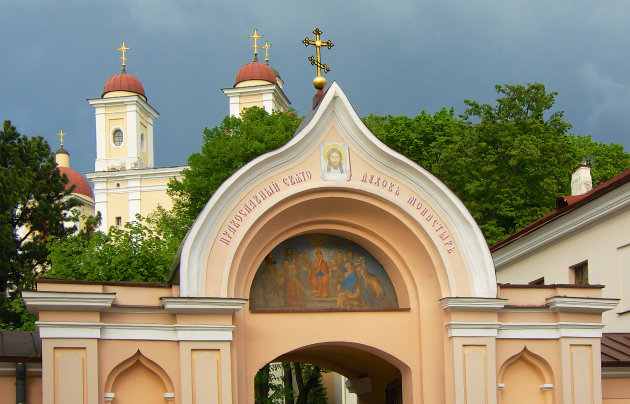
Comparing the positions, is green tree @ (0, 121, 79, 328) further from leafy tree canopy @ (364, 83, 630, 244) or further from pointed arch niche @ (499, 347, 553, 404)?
pointed arch niche @ (499, 347, 553, 404)

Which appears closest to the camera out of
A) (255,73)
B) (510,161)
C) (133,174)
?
(510,161)

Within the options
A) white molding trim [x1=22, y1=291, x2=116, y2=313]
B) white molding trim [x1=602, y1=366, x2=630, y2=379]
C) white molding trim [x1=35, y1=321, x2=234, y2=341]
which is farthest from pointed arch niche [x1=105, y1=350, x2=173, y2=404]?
white molding trim [x1=602, y1=366, x2=630, y2=379]

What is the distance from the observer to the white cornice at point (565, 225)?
23.5 meters

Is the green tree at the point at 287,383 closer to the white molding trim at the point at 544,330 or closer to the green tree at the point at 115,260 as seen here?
the green tree at the point at 115,260

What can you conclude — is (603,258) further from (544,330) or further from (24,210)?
(24,210)

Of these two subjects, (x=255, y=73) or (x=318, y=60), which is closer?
(x=318, y=60)

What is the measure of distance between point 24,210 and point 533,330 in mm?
23971

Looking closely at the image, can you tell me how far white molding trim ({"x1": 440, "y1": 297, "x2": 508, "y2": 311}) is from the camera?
59.5 ft

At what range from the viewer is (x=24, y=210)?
37.8 meters

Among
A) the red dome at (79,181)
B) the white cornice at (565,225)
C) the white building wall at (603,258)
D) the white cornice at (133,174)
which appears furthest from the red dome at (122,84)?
the white building wall at (603,258)

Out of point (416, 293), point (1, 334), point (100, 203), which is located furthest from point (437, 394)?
point (100, 203)

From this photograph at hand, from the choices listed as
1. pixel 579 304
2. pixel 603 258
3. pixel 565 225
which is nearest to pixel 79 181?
pixel 565 225

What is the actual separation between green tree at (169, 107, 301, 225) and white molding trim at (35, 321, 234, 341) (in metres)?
20.8

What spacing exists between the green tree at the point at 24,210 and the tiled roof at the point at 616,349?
20397mm
